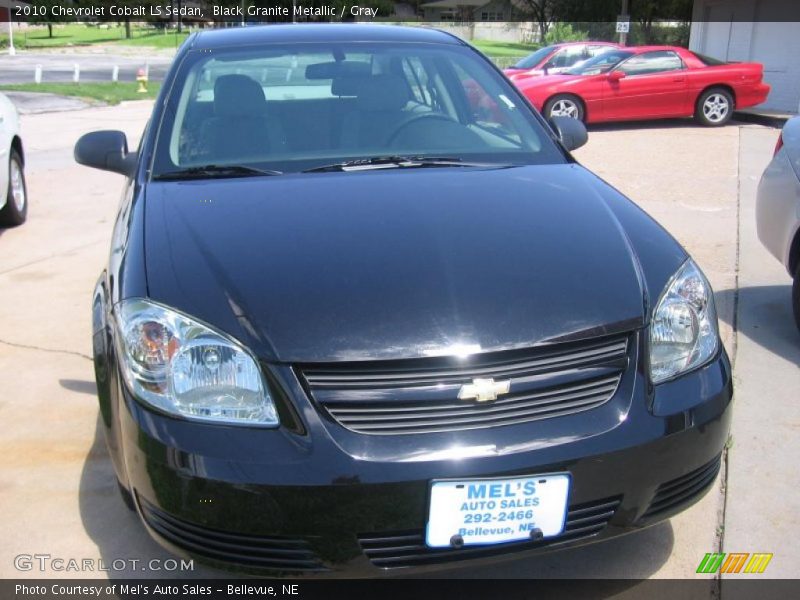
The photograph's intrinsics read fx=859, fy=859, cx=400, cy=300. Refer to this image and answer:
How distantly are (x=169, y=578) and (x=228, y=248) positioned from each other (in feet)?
3.28

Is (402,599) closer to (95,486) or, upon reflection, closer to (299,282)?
(299,282)

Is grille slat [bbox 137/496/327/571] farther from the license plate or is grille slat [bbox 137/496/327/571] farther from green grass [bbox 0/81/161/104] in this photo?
green grass [bbox 0/81/161/104]

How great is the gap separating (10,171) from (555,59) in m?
11.2

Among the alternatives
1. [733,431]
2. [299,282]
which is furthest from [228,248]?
[733,431]

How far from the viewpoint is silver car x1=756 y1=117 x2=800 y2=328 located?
4238mm

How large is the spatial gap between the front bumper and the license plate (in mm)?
25

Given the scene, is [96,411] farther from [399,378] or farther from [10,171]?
[10,171]

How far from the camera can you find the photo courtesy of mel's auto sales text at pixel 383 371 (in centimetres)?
204

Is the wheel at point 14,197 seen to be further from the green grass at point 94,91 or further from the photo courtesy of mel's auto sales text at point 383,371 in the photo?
the green grass at point 94,91

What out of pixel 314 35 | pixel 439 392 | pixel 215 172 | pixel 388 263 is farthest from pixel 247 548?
pixel 314 35

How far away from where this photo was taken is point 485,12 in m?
73.6

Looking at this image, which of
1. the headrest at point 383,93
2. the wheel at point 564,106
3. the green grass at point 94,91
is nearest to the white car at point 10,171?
the headrest at point 383,93

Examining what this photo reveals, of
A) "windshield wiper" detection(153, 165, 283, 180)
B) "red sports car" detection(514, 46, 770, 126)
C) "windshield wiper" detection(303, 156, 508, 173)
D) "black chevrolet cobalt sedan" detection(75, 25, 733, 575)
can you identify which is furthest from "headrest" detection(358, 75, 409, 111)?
"red sports car" detection(514, 46, 770, 126)

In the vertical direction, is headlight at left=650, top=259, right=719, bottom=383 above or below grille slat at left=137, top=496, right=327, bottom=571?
above
